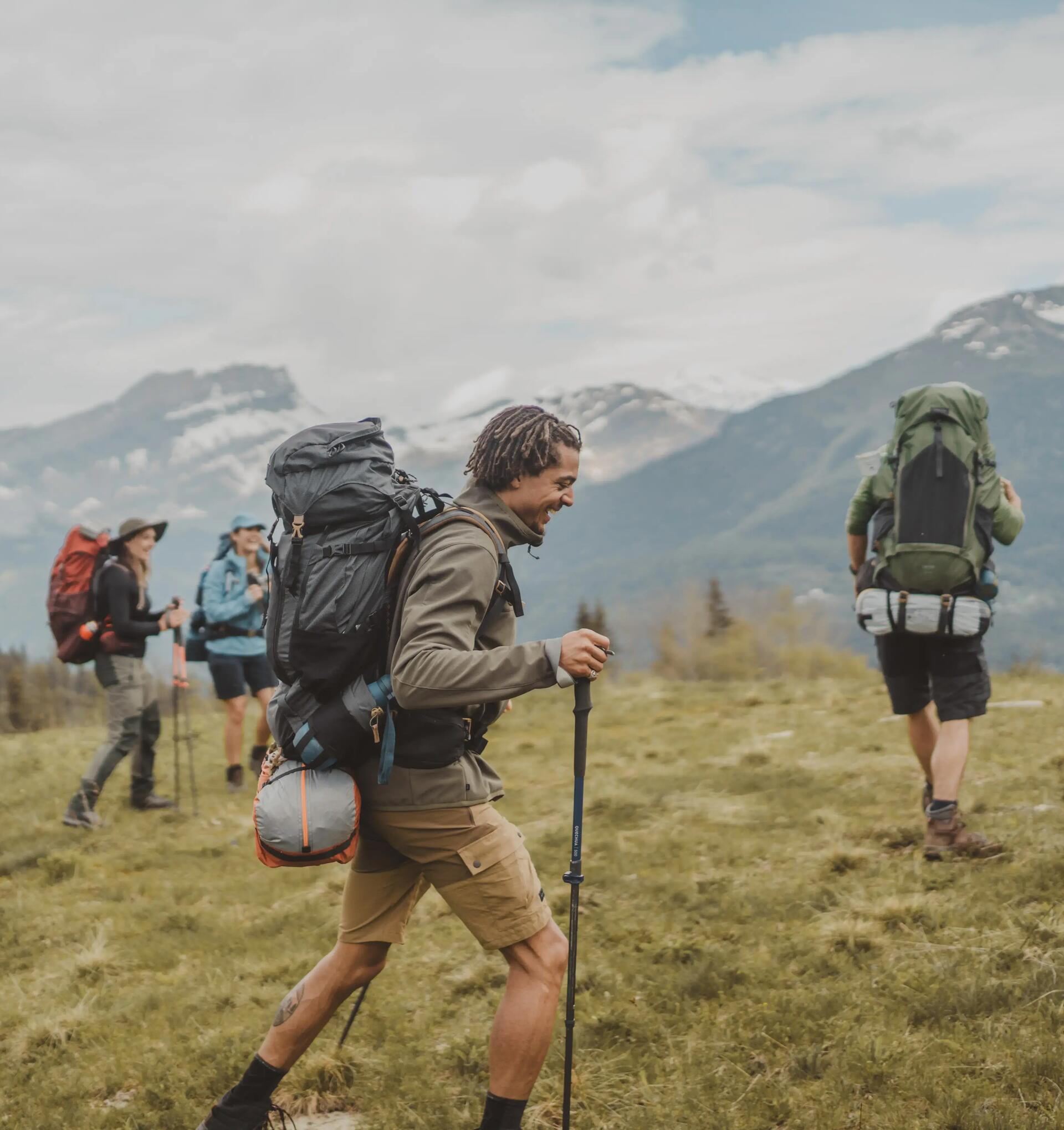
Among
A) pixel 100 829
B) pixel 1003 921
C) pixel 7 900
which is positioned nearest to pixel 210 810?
pixel 100 829

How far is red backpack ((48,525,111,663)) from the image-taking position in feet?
34.7

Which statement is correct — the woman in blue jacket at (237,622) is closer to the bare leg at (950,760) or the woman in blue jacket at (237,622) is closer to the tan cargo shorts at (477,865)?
the bare leg at (950,760)

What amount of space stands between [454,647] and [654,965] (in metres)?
3.33

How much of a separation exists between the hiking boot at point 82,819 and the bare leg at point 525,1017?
816cm

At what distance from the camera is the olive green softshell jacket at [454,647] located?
361cm

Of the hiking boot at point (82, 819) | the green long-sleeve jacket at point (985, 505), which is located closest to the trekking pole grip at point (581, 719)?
the green long-sleeve jacket at point (985, 505)

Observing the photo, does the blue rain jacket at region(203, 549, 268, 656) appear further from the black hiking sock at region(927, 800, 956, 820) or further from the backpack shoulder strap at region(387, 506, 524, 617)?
the backpack shoulder strap at region(387, 506, 524, 617)

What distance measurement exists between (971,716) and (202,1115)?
16.6ft

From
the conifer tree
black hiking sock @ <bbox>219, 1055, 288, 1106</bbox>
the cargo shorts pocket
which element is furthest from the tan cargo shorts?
the conifer tree

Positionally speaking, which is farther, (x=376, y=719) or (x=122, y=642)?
(x=122, y=642)

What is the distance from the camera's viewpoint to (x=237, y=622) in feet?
38.1

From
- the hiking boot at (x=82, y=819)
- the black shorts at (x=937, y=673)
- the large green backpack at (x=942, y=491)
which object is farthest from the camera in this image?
the hiking boot at (x=82, y=819)

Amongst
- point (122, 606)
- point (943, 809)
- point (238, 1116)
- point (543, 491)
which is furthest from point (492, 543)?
point (122, 606)

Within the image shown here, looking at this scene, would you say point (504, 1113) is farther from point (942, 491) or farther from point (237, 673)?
point (237, 673)
